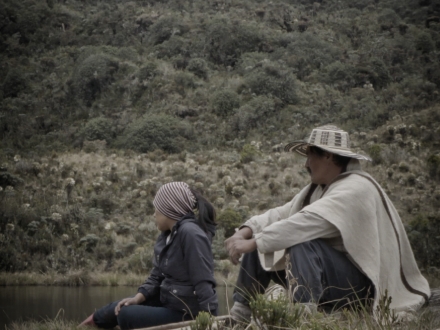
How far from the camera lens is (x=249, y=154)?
24.9m

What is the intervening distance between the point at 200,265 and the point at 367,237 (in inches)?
36.4

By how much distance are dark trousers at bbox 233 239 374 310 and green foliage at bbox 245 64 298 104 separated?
96.1ft

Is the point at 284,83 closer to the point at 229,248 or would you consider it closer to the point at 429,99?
the point at 429,99

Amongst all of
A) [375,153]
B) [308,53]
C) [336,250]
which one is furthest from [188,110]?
[336,250]

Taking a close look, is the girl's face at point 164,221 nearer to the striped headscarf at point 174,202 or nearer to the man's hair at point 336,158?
the striped headscarf at point 174,202

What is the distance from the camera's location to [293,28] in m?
43.7

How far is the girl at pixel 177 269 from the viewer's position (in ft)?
12.3

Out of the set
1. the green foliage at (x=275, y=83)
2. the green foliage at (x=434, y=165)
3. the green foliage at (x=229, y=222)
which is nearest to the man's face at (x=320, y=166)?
the green foliage at (x=229, y=222)

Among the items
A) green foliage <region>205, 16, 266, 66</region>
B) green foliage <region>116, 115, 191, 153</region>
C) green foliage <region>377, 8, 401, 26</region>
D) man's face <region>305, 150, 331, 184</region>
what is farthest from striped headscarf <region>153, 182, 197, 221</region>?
green foliage <region>377, 8, 401, 26</region>

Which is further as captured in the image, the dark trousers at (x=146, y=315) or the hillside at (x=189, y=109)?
the hillside at (x=189, y=109)

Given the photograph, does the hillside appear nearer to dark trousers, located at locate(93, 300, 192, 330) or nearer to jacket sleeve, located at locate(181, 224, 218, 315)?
dark trousers, located at locate(93, 300, 192, 330)

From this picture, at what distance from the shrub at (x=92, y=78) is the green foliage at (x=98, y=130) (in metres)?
4.55

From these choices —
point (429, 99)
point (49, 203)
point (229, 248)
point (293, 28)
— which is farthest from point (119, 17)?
point (229, 248)

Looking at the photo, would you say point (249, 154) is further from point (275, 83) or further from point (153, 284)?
point (153, 284)
